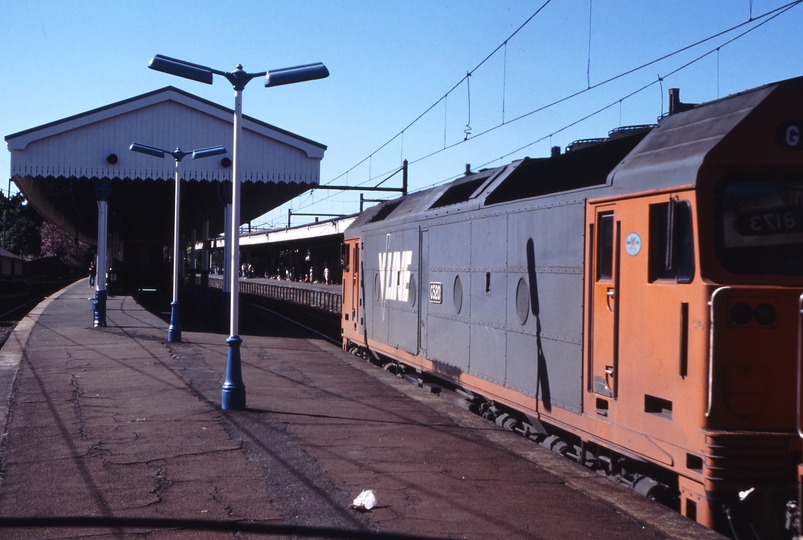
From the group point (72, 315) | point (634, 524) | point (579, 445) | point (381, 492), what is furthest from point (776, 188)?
point (72, 315)

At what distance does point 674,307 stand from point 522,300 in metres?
2.68

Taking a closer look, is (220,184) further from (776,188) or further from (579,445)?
(776,188)

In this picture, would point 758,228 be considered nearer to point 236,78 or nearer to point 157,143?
point 236,78

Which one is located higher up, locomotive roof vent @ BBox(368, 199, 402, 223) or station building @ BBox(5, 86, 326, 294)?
station building @ BBox(5, 86, 326, 294)

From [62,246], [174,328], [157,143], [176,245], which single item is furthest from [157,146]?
[62,246]

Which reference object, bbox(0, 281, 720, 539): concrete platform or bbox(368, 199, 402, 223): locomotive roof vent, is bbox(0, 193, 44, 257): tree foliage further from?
bbox(0, 281, 720, 539): concrete platform

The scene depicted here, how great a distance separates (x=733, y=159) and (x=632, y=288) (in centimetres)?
128

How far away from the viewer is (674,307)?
6.18 metres

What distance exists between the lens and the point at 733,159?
609 centimetres

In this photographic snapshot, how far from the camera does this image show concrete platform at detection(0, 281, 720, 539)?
5.89 meters

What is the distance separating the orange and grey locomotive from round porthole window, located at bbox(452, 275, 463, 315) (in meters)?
1.19

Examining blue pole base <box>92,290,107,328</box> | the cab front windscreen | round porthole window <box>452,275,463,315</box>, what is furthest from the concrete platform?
blue pole base <box>92,290,107,328</box>

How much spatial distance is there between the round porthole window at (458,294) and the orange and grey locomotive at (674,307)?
119 centimetres

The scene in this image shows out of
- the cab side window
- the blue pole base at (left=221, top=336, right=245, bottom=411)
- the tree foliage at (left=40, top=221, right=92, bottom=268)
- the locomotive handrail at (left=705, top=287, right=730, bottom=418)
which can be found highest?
the tree foliage at (left=40, top=221, right=92, bottom=268)
